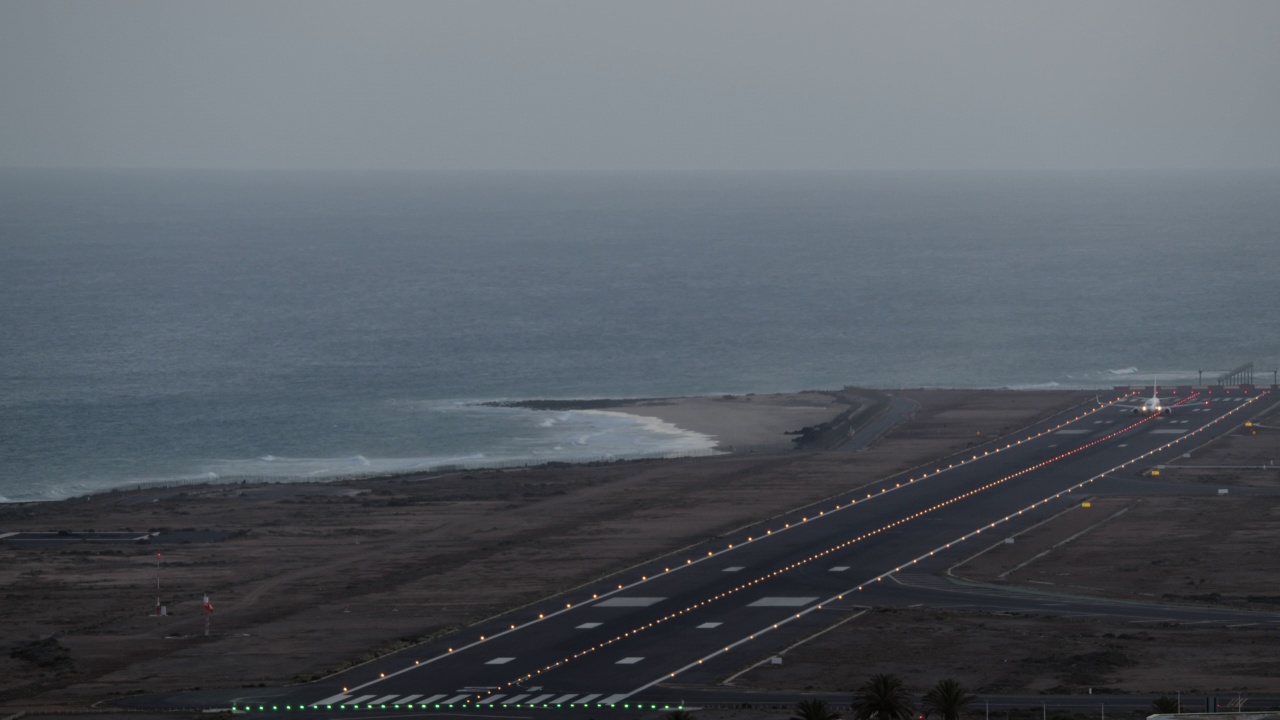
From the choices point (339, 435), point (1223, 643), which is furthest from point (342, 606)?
point (339, 435)

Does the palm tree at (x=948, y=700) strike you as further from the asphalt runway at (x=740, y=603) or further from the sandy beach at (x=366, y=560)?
the asphalt runway at (x=740, y=603)

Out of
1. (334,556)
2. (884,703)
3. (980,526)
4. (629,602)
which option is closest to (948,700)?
(884,703)

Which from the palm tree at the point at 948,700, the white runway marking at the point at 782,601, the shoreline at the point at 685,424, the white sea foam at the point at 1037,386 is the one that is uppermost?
the white sea foam at the point at 1037,386

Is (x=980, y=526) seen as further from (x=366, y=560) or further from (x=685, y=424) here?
(x=685, y=424)

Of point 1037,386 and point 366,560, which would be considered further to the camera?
point 1037,386

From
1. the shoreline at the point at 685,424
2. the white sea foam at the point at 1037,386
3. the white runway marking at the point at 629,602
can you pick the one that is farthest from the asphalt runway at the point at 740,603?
the white sea foam at the point at 1037,386
